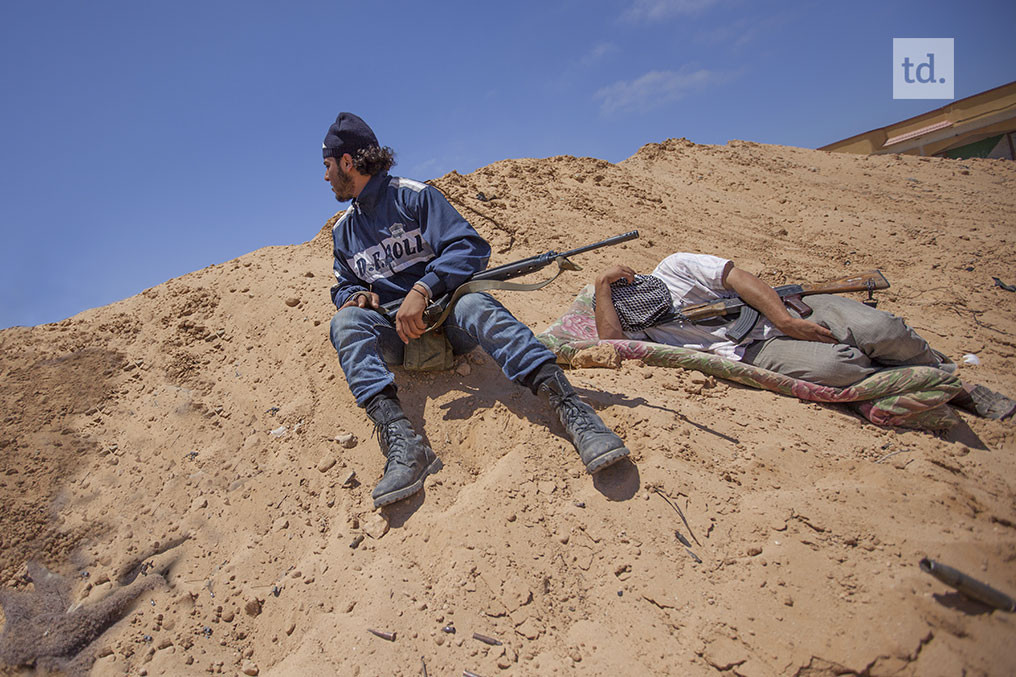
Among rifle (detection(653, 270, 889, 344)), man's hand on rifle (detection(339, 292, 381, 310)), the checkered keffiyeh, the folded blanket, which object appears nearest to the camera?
the folded blanket

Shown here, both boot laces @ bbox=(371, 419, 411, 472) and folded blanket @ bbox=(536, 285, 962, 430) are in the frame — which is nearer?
boot laces @ bbox=(371, 419, 411, 472)

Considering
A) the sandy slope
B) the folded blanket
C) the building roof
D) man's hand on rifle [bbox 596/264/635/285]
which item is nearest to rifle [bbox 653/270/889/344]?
the folded blanket

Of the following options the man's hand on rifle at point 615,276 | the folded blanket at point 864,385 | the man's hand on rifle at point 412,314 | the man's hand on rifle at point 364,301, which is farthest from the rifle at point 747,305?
the man's hand on rifle at point 364,301

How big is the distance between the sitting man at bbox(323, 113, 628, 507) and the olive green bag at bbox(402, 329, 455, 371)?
2.2 inches

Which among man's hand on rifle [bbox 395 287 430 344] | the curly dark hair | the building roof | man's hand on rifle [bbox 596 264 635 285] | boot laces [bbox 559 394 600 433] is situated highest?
the building roof

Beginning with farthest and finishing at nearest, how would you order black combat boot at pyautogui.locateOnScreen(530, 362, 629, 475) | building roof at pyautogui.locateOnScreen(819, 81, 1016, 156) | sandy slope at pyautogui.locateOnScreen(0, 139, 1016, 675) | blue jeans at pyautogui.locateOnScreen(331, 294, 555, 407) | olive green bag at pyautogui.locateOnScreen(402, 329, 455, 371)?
building roof at pyautogui.locateOnScreen(819, 81, 1016, 156)
olive green bag at pyautogui.locateOnScreen(402, 329, 455, 371)
blue jeans at pyautogui.locateOnScreen(331, 294, 555, 407)
black combat boot at pyautogui.locateOnScreen(530, 362, 629, 475)
sandy slope at pyautogui.locateOnScreen(0, 139, 1016, 675)

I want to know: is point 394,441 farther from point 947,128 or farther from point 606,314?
point 947,128

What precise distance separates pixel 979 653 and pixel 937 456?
1162mm

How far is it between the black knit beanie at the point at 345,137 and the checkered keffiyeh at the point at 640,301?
1.70 meters

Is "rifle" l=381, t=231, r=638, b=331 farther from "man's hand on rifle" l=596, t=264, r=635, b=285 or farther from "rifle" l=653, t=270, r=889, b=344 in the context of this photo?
"rifle" l=653, t=270, r=889, b=344

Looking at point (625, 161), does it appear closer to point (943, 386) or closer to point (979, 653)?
point (943, 386)

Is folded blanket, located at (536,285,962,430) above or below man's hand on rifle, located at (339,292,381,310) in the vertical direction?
below

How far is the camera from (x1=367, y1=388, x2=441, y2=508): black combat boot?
7.17 ft

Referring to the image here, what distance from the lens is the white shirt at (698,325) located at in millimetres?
3100
